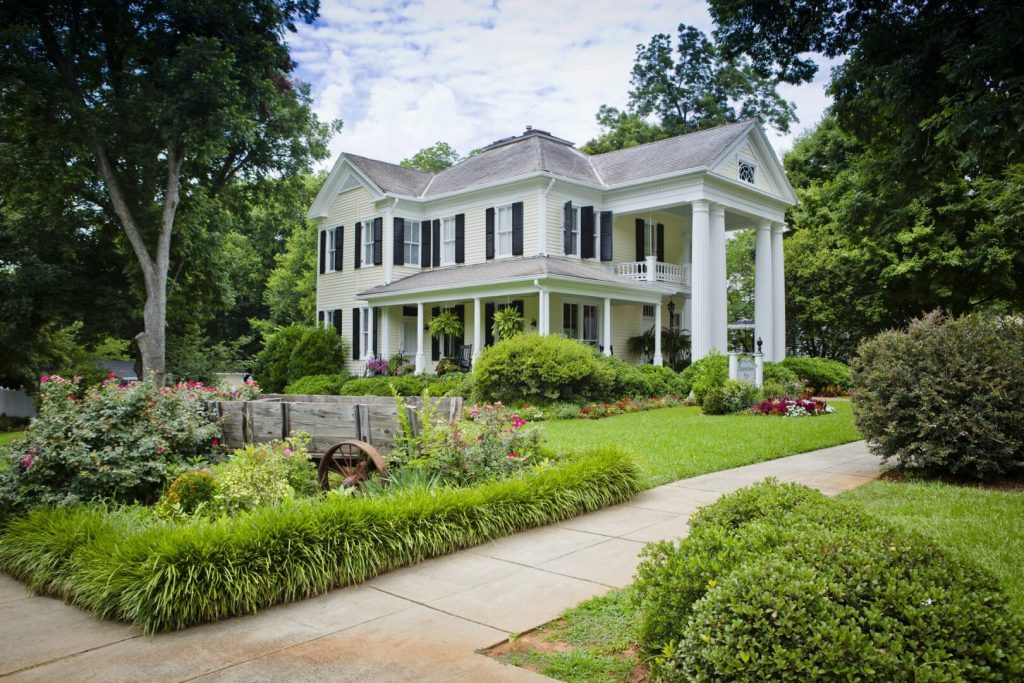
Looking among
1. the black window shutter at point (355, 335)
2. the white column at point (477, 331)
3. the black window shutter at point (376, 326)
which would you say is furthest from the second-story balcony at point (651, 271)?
the black window shutter at point (355, 335)

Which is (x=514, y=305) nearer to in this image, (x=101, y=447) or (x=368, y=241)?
(x=368, y=241)

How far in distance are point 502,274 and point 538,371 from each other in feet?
17.4

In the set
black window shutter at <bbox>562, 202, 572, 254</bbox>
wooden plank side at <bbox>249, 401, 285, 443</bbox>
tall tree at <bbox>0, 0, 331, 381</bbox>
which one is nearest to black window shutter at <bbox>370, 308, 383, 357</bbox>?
tall tree at <bbox>0, 0, 331, 381</bbox>

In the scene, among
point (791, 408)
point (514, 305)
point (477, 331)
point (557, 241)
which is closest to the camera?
point (791, 408)

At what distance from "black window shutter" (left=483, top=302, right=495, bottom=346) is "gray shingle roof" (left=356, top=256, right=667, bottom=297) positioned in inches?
54.8

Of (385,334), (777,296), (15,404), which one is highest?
(777,296)

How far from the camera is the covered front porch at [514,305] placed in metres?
21.2

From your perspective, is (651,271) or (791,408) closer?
(791,408)

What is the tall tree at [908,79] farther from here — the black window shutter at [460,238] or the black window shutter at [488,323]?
the black window shutter at [460,238]

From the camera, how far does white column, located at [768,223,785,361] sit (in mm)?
25781

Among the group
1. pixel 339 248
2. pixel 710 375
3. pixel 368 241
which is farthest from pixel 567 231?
pixel 339 248

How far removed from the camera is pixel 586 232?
2375 centimetres

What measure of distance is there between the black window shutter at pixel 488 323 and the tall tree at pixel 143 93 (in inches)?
357

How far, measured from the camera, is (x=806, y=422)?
49.9 feet
